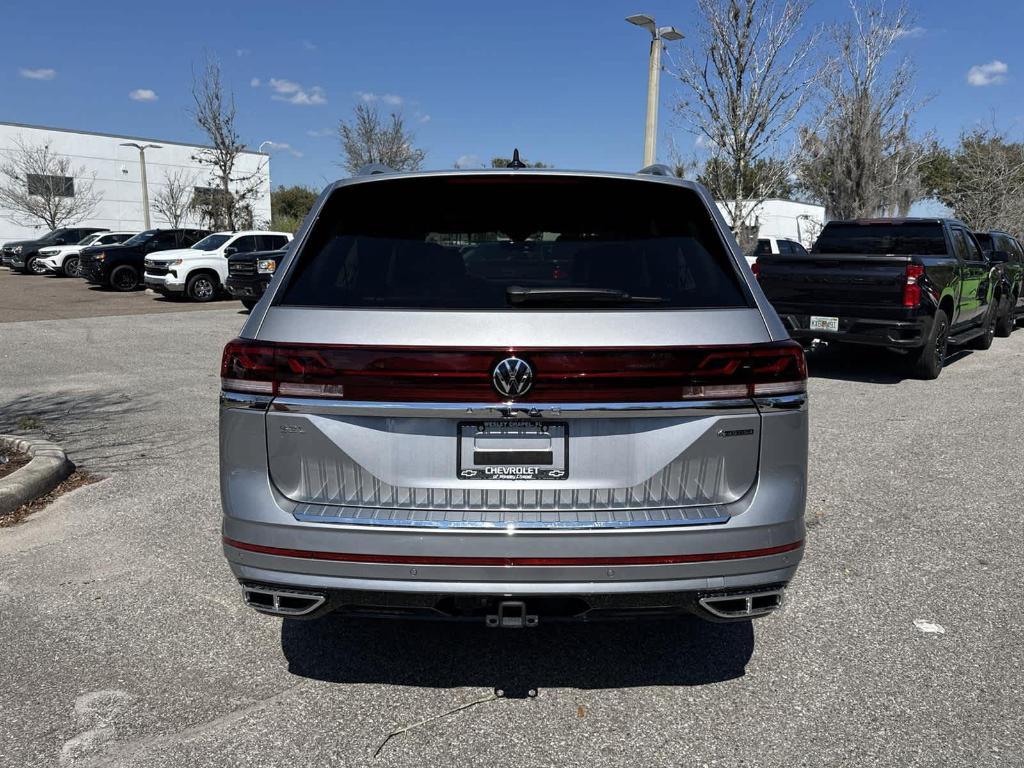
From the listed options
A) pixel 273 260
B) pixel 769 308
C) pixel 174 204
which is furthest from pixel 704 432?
pixel 174 204

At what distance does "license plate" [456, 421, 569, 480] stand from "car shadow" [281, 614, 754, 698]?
748mm

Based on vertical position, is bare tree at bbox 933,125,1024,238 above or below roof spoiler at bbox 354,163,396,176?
above

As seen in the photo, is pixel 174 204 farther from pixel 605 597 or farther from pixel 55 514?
pixel 605 597

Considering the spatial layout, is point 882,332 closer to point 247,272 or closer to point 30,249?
point 247,272

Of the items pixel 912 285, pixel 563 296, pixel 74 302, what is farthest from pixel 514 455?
pixel 74 302

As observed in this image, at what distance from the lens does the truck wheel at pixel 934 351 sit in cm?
960

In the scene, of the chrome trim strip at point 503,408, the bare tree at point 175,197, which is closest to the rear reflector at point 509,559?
the chrome trim strip at point 503,408

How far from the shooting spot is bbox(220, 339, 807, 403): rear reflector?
242cm

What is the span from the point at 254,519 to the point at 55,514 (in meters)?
2.92

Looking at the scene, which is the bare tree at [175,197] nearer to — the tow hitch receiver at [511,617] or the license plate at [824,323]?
the license plate at [824,323]

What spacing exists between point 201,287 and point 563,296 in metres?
20.7

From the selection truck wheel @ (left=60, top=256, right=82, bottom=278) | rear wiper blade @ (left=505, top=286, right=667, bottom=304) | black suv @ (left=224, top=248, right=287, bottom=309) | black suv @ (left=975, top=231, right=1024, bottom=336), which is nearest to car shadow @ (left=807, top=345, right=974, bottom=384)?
black suv @ (left=975, top=231, right=1024, bottom=336)

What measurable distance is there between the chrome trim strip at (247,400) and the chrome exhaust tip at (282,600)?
0.57 m

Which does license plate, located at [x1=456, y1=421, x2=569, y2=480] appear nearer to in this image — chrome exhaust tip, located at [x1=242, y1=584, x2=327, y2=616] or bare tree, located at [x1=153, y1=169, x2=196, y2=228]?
chrome exhaust tip, located at [x1=242, y1=584, x2=327, y2=616]
